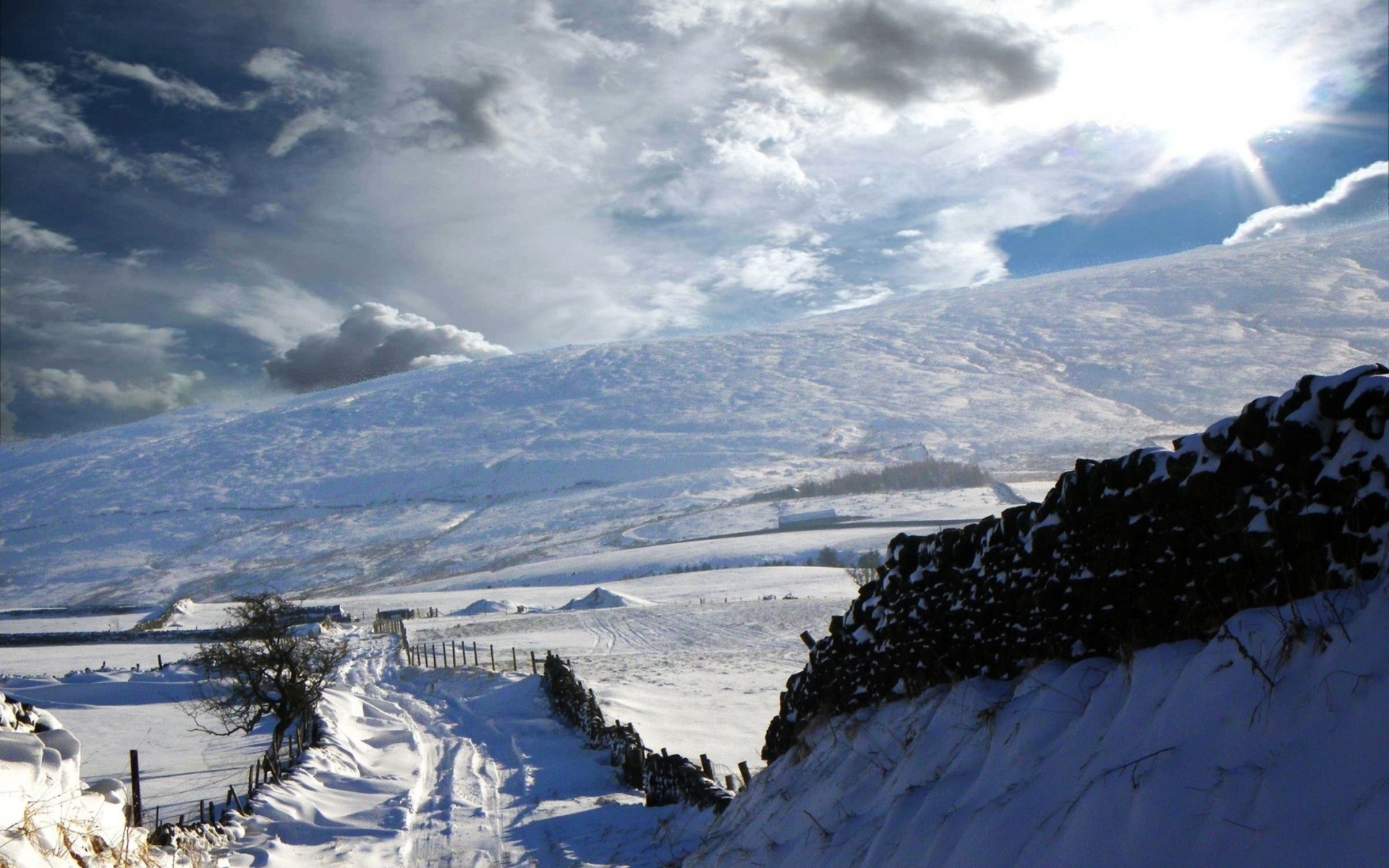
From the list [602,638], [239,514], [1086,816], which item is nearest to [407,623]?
[602,638]

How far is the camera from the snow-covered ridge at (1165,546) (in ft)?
13.0

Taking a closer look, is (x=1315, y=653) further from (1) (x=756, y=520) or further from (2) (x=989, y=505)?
(1) (x=756, y=520)

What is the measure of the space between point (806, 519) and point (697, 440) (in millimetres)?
63597

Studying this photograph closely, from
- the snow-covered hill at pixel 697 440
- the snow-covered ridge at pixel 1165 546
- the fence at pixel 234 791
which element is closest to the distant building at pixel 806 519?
the snow-covered hill at pixel 697 440

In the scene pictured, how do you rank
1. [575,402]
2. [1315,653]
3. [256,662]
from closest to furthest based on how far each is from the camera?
[1315,653] < [256,662] < [575,402]

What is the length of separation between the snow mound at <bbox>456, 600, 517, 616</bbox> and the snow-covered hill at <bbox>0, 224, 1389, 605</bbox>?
39600 millimetres

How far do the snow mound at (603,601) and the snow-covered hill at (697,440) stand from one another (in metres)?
39.0

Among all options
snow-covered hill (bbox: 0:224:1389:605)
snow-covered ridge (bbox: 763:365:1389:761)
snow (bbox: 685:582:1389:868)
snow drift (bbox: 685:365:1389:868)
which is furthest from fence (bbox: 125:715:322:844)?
snow-covered hill (bbox: 0:224:1389:605)

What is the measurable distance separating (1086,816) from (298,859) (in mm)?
9996

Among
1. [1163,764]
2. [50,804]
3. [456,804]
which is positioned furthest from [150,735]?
[1163,764]

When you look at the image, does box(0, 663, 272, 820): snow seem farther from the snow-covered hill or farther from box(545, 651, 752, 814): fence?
the snow-covered hill

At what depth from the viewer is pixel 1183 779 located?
11.8ft

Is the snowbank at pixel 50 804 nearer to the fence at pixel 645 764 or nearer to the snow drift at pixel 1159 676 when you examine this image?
the snow drift at pixel 1159 676

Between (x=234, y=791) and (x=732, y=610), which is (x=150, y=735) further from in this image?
(x=732, y=610)
